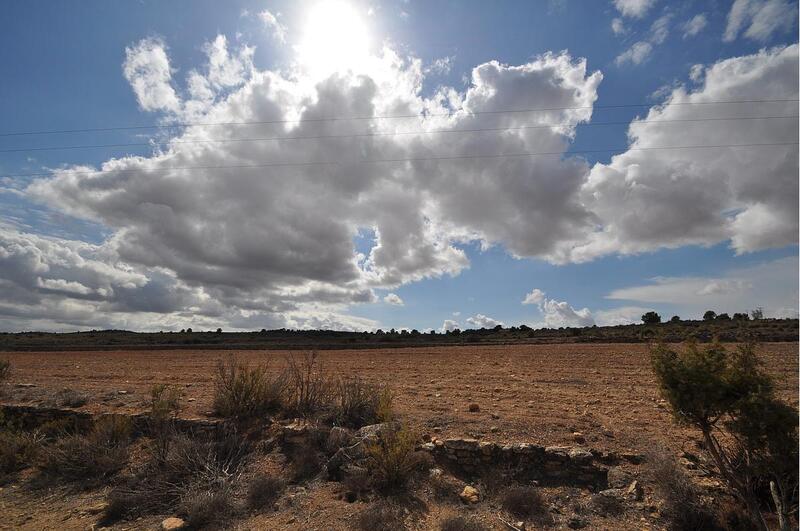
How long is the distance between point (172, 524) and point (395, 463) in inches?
153

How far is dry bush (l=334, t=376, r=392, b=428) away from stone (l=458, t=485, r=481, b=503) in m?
2.59

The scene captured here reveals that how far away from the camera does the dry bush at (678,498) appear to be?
21.6 feet

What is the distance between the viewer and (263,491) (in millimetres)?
8359

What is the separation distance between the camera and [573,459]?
8.18 metres

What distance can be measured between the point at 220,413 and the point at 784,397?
14230mm

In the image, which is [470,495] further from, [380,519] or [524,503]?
[380,519]

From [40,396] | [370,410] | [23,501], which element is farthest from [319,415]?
[40,396]

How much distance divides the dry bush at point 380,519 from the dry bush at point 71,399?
1129 centimetres

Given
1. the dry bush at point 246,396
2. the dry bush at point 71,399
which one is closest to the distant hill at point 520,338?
the dry bush at point 246,396

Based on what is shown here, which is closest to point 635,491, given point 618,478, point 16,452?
point 618,478

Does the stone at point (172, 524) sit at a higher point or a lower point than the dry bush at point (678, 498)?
lower

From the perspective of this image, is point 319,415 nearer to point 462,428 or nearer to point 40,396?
point 462,428

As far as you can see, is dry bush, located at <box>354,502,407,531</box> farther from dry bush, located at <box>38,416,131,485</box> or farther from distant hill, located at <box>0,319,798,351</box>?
distant hill, located at <box>0,319,798,351</box>

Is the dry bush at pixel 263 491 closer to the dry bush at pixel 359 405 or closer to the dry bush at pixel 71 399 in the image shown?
the dry bush at pixel 359 405
